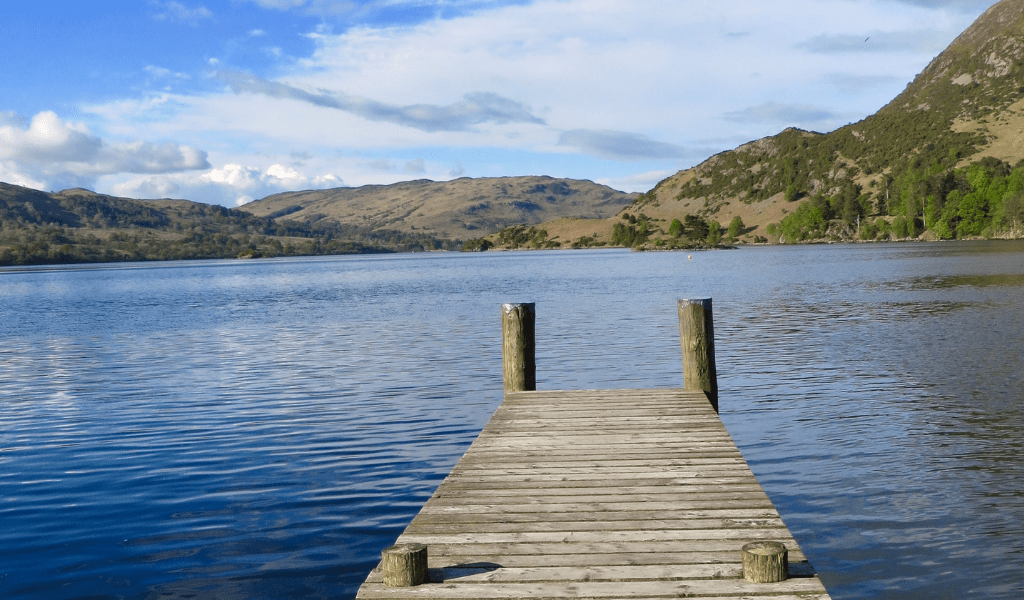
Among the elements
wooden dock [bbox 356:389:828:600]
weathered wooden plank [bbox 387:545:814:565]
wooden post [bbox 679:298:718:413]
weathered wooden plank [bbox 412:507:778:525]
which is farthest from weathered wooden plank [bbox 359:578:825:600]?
wooden post [bbox 679:298:718:413]

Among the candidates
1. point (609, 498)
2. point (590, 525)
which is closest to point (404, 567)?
point (590, 525)

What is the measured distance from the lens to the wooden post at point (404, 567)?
5.65m

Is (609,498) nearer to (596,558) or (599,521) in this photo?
(599,521)

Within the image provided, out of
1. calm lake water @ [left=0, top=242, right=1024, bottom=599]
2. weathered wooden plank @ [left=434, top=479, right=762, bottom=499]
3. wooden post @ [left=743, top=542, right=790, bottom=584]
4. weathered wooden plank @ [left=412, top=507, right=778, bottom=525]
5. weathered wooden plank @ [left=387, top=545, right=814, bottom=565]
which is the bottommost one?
calm lake water @ [left=0, top=242, right=1024, bottom=599]

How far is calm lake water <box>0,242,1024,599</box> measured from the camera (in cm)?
945

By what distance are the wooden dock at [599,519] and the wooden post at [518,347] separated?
372 cm

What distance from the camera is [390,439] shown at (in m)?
15.8

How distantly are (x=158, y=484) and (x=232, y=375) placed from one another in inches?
511

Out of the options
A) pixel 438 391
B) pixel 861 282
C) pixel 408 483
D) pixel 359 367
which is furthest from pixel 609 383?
pixel 861 282

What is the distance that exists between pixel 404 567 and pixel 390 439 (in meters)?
10.3

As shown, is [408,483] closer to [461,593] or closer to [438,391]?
[461,593]

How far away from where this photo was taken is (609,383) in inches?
874

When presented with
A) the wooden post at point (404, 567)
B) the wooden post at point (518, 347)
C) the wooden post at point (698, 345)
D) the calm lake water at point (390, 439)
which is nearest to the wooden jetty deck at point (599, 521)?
the wooden post at point (404, 567)

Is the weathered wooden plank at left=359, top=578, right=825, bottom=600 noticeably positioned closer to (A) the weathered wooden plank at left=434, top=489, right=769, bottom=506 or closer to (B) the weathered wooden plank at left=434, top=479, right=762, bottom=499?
(A) the weathered wooden plank at left=434, top=489, right=769, bottom=506
